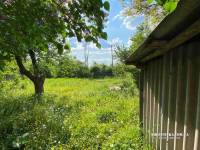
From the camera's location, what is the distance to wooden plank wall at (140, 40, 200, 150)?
346 cm

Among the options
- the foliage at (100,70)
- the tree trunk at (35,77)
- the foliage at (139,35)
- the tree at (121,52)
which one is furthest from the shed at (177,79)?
the foliage at (100,70)

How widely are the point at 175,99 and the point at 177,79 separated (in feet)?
0.95

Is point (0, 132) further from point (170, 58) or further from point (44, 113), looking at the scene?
point (170, 58)

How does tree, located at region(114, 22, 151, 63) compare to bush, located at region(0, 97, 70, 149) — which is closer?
bush, located at region(0, 97, 70, 149)

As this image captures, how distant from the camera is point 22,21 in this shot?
13.1ft

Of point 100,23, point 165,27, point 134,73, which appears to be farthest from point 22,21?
point 134,73

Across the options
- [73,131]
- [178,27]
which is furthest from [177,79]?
[73,131]

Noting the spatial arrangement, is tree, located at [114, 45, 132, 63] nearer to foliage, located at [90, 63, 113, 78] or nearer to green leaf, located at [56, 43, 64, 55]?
green leaf, located at [56, 43, 64, 55]

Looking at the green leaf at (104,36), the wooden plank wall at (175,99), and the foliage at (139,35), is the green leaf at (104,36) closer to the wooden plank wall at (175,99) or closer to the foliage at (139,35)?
the wooden plank wall at (175,99)

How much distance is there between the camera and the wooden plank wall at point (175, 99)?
136 inches

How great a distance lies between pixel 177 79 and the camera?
4176 millimetres

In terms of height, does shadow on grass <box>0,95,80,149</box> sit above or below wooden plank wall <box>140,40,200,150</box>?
below

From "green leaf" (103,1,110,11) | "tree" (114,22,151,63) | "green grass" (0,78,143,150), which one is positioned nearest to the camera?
"green leaf" (103,1,110,11)

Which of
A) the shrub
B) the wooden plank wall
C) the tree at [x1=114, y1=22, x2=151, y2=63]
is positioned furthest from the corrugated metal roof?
the tree at [x1=114, y1=22, x2=151, y2=63]
